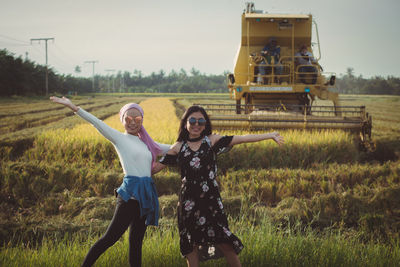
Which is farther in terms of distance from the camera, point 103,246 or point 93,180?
point 93,180

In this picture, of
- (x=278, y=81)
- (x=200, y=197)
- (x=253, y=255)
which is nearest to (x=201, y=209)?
(x=200, y=197)

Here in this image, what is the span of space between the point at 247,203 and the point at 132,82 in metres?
128

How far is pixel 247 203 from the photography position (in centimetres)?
541

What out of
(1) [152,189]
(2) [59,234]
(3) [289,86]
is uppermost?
(3) [289,86]

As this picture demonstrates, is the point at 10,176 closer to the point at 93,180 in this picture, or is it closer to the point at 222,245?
the point at 93,180

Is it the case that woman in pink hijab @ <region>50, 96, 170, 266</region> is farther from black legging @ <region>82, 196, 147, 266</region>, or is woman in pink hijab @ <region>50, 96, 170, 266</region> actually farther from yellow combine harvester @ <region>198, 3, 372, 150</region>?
yellow combine harvester @ <region>198, 3, 372, 150</region>

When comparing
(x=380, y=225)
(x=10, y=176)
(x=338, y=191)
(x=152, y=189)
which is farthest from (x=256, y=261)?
(x=10, y=176)

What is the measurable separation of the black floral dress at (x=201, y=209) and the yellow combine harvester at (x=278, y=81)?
572 centimetres

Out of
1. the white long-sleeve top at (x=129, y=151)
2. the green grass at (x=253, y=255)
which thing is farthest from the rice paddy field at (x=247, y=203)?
the white long-sleeve top at (x=129, y=151)

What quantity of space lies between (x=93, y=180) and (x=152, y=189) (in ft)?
12.8

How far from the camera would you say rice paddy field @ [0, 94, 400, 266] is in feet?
10.6

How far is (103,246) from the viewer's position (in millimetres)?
2580

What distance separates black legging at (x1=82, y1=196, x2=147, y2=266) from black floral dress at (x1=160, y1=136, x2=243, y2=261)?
0.37 meters

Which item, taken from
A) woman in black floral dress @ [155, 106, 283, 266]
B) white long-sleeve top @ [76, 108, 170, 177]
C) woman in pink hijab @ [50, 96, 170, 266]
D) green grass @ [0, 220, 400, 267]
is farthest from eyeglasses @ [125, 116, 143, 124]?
green grass @ [0, 220, 400, 267]
